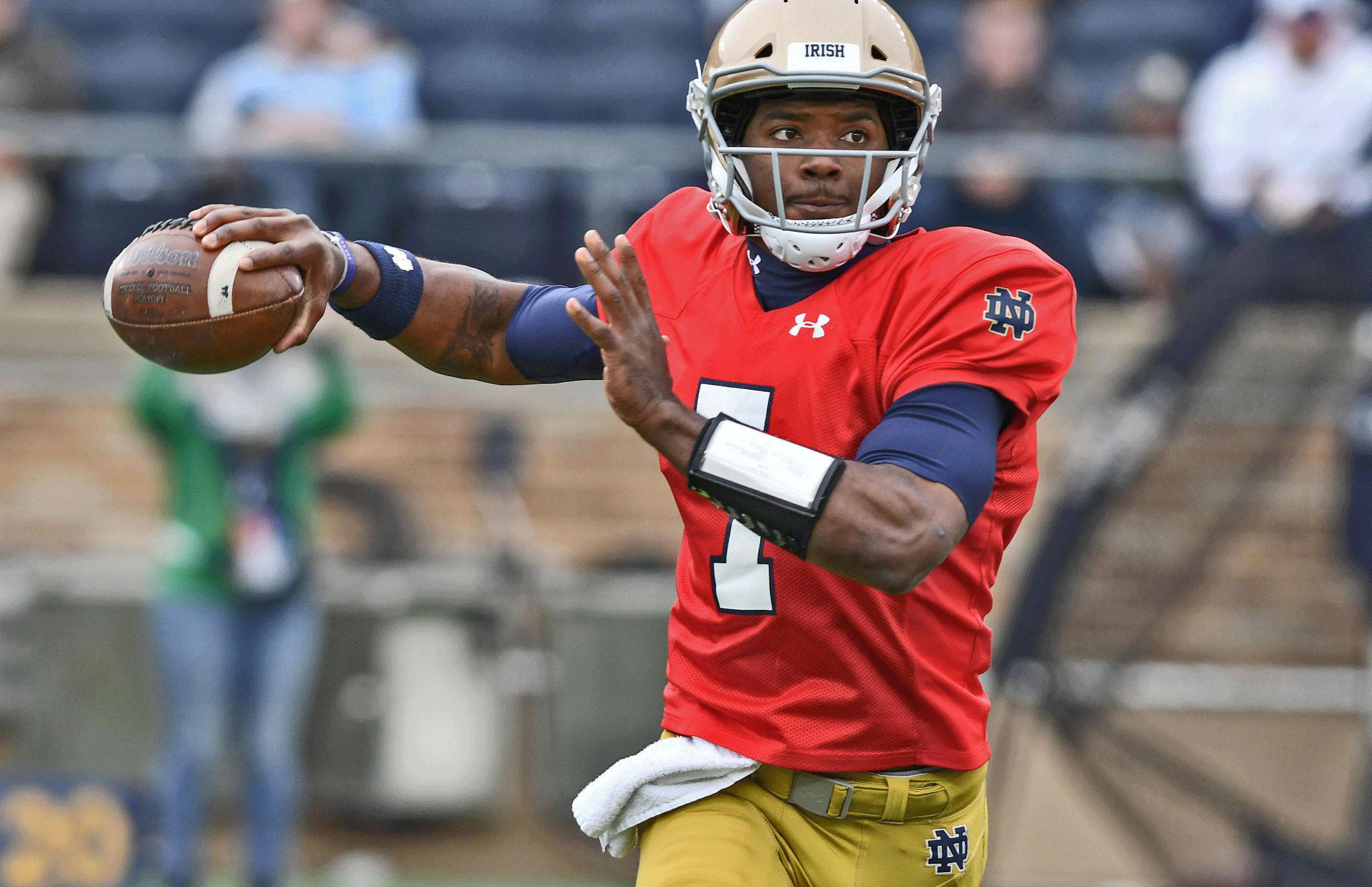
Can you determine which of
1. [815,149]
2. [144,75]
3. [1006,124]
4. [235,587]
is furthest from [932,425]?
[144,75]

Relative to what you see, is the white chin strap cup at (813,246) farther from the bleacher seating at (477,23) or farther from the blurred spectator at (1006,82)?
the bleacher seating at (477,23)

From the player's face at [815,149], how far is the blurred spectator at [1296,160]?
12.9ft

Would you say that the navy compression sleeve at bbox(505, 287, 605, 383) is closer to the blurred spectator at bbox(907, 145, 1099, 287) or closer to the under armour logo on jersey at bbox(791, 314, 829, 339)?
the under armour logo on jersey at bbox(791, 314, 829, 339)

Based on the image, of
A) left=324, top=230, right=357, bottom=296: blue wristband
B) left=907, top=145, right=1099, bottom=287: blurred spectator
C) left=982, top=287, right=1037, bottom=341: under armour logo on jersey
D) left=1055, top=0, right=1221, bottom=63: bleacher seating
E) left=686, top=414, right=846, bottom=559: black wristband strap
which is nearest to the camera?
left=686, top=414, right=846, bottom=559: black wristband strap

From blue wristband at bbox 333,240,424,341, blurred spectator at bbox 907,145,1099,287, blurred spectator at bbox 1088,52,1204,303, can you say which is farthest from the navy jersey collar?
blurred spectator at bbox 1088,52,1204,303

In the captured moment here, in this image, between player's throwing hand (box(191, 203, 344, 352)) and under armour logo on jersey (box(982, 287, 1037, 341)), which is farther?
player's throwing hand (box(191, 203, 344, 352))

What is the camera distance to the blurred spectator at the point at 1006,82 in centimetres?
689

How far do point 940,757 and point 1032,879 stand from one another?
13.7ft

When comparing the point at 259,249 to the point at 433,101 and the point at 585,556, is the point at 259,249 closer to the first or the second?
the point at 585,556

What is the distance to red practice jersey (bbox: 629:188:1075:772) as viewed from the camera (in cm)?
256

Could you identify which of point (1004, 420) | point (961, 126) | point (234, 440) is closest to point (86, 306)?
point (234, 440)

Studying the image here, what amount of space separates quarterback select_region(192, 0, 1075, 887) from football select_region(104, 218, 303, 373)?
0.03 meters

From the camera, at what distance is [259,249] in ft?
8.56

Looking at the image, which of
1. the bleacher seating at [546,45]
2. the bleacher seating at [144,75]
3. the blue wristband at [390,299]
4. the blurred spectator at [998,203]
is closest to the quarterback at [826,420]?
the blue wristband at [390,299]
